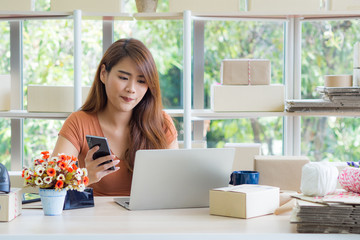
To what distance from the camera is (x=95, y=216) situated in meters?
1.66

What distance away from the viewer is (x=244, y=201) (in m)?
1.63

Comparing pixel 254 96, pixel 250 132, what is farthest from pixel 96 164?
pixel 250 132

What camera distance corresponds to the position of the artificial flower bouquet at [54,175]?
163 centimetres

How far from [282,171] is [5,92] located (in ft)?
5.14

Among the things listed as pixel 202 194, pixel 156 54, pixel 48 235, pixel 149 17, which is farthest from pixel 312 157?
pixel 48 235

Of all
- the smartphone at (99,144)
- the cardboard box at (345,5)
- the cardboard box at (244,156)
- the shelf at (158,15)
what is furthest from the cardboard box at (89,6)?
the smartphone at (99,144)

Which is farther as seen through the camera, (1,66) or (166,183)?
(1,66)

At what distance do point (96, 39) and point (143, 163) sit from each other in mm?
2892

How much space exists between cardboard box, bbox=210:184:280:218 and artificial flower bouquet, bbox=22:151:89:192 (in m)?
0.41

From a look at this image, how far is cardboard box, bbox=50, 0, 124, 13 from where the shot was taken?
2990mm

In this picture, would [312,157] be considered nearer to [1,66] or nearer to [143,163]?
[1,66]

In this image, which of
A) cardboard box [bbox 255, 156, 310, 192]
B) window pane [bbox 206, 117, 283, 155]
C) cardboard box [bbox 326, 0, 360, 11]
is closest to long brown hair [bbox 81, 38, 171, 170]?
cardboard box [bbox 255, 156, 310, 192]

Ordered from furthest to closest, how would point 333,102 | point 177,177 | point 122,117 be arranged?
1. point 333,102
2. point 122,117
3. point 177,177

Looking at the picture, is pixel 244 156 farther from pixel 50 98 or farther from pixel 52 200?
pixel 52 200
